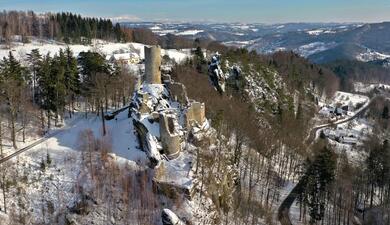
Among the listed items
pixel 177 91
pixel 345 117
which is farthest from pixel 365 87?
pixel 177 91

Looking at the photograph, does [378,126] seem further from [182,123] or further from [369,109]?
[182,123]

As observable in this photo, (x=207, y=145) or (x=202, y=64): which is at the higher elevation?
(x=202, y=64)

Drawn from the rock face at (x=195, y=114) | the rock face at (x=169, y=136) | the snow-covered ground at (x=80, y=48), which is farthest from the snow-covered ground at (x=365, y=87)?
the rock face at (x=169, y=136)

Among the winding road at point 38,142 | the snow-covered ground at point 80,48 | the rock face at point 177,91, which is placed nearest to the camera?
the winding road at point 38,142

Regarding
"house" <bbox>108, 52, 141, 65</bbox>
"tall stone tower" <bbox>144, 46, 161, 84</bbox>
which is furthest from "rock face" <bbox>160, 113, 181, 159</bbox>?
"house" <bbox>108, 52, 141, 65</bbox>

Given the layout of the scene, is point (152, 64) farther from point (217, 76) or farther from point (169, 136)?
point (217, 76)

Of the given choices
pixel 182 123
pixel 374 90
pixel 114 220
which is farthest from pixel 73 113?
pixel 374 90

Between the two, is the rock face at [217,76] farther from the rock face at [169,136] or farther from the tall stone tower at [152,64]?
the rock face at [169,136]
